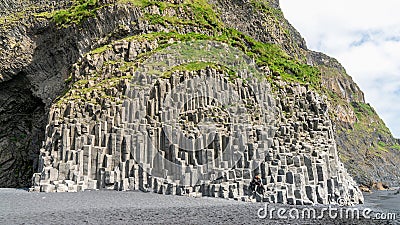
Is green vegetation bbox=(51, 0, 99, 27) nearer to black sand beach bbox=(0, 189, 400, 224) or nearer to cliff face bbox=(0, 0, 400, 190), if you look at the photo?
cliff face bbox=(0, 0, 400, 190)

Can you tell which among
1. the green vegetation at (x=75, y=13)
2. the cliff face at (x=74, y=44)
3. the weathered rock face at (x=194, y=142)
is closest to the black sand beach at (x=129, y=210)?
the weathered rock face at (x=194, y=142)

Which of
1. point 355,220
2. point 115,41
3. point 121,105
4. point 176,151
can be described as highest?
point 115,41

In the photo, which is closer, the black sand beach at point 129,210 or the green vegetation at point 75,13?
the black sand beach at point 129,210

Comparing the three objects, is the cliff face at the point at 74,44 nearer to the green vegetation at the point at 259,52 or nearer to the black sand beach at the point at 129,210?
the green vegetation at the point at 259,52

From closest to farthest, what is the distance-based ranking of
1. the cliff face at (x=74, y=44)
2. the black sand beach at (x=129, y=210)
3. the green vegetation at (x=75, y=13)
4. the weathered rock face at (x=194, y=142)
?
the black sand beach at (x=129, y=210), the weathered rock face at (x=194, y=142), the cliff face at (x=74, y=44), the green vegetation at (x=75, y=13)

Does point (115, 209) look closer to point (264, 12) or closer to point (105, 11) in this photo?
point (105, 11)

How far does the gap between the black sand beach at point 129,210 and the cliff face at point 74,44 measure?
29.5 ft

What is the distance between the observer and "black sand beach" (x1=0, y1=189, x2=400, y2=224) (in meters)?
13.9

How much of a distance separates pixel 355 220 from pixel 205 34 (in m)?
23.2

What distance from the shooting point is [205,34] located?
117 feet

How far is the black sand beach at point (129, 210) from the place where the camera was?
45.5 feet

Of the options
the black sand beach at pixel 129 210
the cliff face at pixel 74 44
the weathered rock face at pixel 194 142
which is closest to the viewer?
the black sand beach at pixel 129 210

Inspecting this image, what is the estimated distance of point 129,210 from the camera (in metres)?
16.0

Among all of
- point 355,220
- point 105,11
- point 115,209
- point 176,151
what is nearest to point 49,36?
point 105,11
